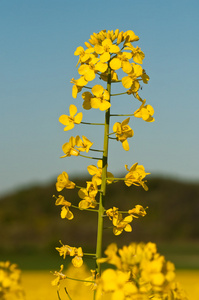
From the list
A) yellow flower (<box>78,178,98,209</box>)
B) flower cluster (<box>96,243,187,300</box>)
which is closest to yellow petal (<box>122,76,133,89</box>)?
yellow flower (<box>78,178,98,209</box>)

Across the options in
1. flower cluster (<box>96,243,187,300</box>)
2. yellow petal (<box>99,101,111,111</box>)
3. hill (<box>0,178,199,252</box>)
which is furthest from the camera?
hill (<box>0,178,199,252</box>)

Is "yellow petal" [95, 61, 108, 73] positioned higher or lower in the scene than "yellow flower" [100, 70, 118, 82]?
higher

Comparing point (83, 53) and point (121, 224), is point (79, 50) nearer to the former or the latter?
point (83, 53)

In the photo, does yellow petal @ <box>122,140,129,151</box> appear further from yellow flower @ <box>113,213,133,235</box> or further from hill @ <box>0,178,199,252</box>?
hill @ <box>0,178,199,252</box>

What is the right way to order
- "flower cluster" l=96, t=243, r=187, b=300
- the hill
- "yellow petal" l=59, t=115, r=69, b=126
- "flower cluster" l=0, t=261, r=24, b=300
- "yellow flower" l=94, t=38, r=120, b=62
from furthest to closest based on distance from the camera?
1. the hill
2. "flower cluster" l=0, t=261, r=24, b=300
3. "yellow petal" l=59, t=115, r=69, b=126
4. "yellow flower" l=94, t=38, r=120, b=62
5. "flower cluster" l=96, t=243, r=187, b=300

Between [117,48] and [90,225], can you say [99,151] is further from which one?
[90,225]

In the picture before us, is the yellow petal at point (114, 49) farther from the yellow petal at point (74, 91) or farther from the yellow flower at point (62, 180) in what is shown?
the yellow flower at point (62, 180)

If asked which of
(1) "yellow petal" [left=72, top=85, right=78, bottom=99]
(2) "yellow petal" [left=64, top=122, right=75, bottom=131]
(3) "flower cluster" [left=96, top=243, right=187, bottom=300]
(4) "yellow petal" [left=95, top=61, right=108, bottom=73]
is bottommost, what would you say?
(3) "flower cluster" [left=96, top=243, right=187, bottom=300]

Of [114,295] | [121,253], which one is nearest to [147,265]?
[114,295]
